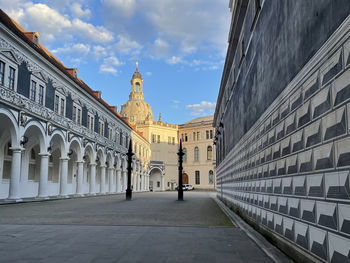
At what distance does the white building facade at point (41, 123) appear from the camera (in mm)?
19406

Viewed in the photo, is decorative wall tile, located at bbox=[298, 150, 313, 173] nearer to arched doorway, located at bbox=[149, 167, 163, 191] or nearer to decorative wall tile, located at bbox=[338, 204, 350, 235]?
decorative wall tile, located at bbox=[338, 204, 350, 235]

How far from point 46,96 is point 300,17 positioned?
21587 millimetres

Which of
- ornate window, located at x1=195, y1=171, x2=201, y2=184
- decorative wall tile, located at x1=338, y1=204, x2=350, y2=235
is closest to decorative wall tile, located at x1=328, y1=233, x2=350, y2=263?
decorative wall tile, located at x1=338, y1=204, x2=350, y2=235

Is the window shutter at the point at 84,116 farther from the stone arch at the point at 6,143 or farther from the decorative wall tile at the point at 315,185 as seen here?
the decorative wall tile at the point at 315,185

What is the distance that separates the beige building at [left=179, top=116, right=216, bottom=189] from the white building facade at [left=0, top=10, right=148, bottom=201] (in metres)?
37.5

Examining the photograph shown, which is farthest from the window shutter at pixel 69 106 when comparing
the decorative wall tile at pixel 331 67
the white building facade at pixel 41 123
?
the decorative wall tile at pixel 331 67

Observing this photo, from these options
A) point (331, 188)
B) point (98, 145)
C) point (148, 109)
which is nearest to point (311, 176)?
point (331, 188)

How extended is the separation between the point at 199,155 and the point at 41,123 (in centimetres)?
5490

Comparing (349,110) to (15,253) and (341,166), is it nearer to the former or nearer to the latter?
(341,166)

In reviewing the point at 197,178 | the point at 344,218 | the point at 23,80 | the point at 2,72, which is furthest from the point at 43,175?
the point at 197,178

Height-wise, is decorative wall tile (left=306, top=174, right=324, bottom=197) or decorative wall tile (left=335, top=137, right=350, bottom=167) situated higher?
decorative wall tile (left=335, top=137, right=350, bottom=167)

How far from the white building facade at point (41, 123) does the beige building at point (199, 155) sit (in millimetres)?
37511

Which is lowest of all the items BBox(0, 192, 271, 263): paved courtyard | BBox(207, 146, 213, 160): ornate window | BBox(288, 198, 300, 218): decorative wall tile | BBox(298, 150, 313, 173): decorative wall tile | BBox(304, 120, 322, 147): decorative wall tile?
BBox(0, 192, 271, 263): paved courtyard

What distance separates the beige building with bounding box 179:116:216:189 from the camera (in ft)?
241
